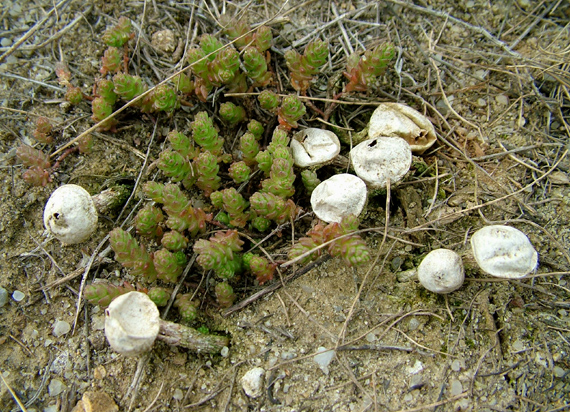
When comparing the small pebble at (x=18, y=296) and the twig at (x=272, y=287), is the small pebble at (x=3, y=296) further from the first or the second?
the twig at (x=272, y=287)

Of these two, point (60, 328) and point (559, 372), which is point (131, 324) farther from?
point (559, 372)

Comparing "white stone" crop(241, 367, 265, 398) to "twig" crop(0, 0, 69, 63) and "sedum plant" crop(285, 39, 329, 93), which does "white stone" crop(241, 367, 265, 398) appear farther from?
"twig" crop(0, 0, 69, 63)

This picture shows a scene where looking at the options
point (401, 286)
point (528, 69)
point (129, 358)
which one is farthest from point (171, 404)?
point (528, 69)

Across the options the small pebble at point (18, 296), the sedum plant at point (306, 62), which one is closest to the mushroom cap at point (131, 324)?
the small pebble at point (18, 296)

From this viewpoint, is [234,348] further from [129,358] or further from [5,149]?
[5,149]

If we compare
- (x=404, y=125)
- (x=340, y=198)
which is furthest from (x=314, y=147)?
(x=404, y=125)
